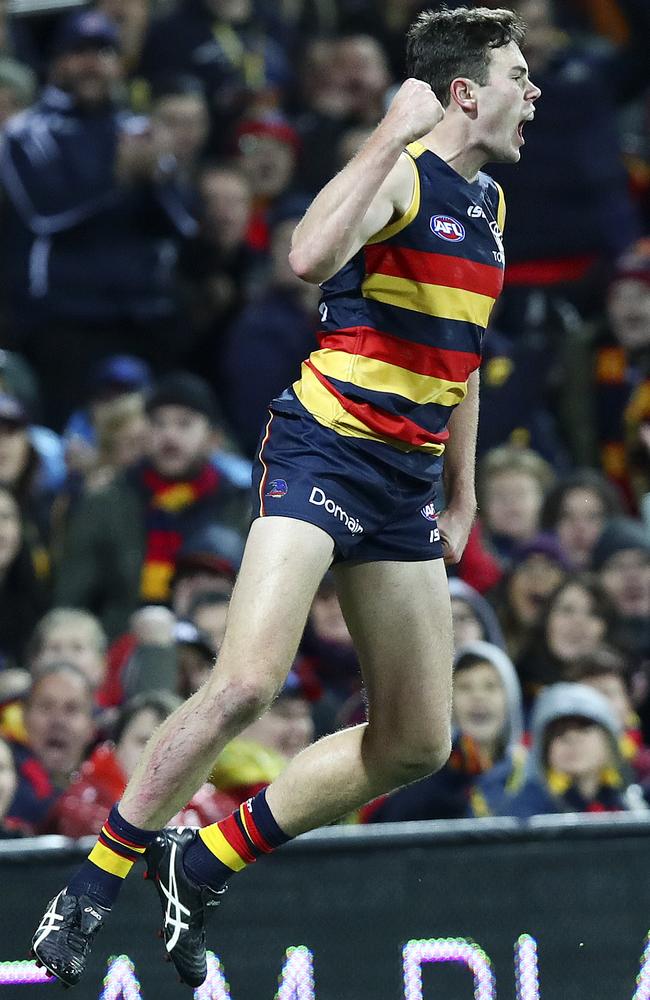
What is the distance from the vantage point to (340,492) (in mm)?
5262

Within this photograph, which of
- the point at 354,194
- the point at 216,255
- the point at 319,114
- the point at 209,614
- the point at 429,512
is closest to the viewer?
the point at 354,194

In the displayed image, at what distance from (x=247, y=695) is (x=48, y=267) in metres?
5.79

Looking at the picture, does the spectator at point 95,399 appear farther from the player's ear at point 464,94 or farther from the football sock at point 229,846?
the player's ear at point 464,94

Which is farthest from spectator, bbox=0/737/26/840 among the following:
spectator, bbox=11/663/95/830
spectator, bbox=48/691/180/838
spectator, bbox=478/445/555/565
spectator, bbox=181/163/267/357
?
spectator, bbox=181/163/267/357

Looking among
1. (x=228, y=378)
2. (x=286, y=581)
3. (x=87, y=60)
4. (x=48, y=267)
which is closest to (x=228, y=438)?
(x=228, y=378)

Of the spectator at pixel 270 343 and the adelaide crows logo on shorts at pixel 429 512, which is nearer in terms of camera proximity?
the adelaide crows logo on shorts at pixel 429 512

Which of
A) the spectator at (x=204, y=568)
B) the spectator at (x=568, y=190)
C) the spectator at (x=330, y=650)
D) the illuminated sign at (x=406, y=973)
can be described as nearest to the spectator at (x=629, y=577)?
the spectator at (x=330, y=650)

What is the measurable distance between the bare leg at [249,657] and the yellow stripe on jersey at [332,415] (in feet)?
0.97

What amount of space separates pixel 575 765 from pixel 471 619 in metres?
1.14

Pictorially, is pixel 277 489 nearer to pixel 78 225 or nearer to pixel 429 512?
pixel 429 512

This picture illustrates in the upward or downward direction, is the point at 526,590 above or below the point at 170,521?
below

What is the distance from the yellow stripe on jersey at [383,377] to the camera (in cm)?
532

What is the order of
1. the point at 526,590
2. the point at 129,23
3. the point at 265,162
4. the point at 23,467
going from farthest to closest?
the point at 129,23, the point at 265,162, the point at 23,467, the point at 526,590

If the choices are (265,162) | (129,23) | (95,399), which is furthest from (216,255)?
(129,23)
